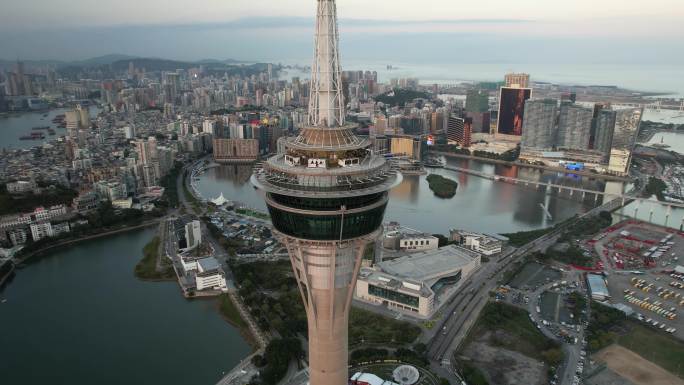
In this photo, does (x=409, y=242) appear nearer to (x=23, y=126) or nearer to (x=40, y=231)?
(x=40, y=231)

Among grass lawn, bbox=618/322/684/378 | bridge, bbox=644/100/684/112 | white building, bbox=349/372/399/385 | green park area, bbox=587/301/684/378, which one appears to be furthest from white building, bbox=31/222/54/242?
bridge, bbox=644/100/684/112

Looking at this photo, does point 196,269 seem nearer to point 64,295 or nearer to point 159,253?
point 159,253

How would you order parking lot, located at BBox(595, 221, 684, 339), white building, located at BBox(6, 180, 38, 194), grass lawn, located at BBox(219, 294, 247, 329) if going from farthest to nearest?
1. white building, located at BBox(6, 180, 38, 194)
2. parking lot, located at BBox(595, 221, 684, 339)
3. grass lawn, located at BBox(219, 294, 247, 329)

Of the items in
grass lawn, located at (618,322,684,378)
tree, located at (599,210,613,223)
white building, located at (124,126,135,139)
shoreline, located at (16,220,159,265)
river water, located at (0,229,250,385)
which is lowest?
river water, located at (0,229,250,385)

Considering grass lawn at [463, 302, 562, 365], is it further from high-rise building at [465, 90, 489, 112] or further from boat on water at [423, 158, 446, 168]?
high-rise building at [465, 90, 489, 112]

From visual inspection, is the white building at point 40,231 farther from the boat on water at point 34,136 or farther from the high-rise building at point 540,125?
the high-rise building at point 540,125

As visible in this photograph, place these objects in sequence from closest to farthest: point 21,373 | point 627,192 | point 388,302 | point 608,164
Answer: point 21,373
point 388,302
point 627,192
point 608,164

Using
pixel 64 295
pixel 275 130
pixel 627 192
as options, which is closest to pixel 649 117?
pixel 627 192

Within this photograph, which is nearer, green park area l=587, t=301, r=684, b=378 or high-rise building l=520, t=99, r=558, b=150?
green park area l=587, t=301, r=684, b=378
